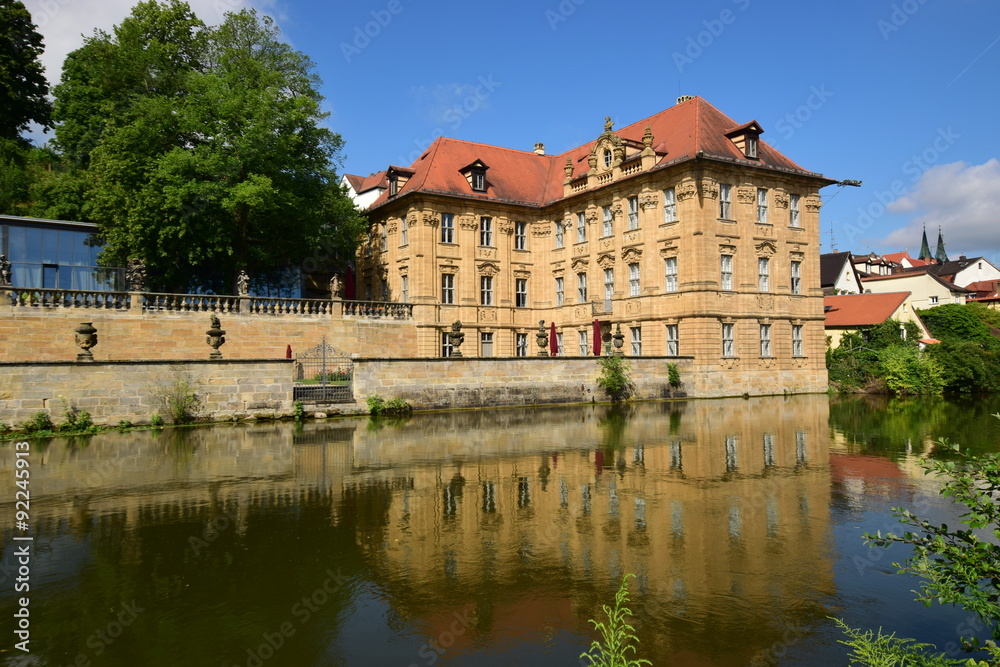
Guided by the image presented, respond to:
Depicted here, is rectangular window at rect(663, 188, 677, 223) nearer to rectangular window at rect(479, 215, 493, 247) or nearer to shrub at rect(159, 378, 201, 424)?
rectangular window at rect(479, 215, 493, 247)

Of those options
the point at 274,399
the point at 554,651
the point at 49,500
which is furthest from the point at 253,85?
the point at 554,651

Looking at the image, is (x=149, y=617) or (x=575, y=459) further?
(x=575, y=459)

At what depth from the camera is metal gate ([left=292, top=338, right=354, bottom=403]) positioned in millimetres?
23047

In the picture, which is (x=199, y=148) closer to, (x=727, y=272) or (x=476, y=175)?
(x=476, y=175)

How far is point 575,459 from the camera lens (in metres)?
13.7

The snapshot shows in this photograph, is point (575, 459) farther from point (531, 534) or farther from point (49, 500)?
point (49, 500)

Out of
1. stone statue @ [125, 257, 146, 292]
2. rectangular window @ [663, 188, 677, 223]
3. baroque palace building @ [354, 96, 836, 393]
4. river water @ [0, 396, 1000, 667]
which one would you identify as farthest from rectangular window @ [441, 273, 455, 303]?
river water @ [0, 396, 1000, 667]

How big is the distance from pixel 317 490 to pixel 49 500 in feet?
13.5

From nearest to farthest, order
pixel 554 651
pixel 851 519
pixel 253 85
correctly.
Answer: pixel 554 651 → pixel 851 519 → pixel 253 85

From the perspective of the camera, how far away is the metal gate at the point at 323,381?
23.0m

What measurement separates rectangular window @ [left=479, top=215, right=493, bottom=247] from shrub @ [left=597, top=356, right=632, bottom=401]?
1327cm

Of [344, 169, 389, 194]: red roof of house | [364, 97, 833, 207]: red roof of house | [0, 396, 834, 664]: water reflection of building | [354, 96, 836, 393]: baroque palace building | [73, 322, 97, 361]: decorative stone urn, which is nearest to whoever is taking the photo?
[0, 396, 834, 664]: water reflection of building

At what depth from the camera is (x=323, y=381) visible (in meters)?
23.2

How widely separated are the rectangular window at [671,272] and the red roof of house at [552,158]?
488 centimetres
